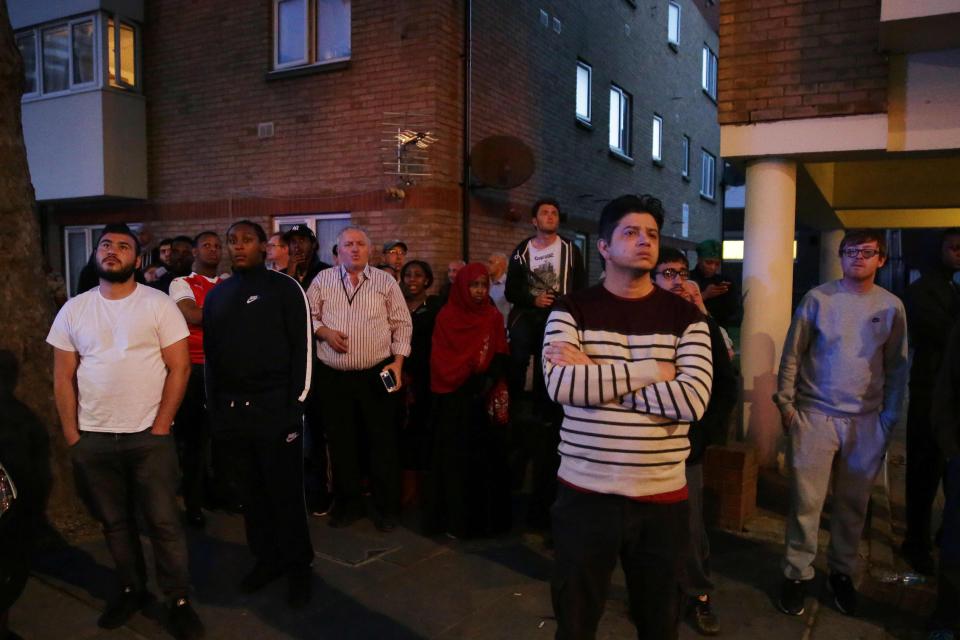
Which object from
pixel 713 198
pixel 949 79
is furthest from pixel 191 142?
pixel 713 198

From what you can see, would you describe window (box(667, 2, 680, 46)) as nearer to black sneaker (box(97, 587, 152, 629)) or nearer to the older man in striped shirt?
the older man in striped shirt

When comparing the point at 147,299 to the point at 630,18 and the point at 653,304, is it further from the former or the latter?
the point at 630,18

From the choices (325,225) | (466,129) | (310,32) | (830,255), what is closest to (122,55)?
(310,32)

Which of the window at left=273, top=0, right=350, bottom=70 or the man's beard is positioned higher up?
the window at left=273, top=0, right=350, bottom=70

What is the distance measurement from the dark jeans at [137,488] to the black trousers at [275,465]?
1.20 ft

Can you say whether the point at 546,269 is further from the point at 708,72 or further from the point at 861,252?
the point at 708,72

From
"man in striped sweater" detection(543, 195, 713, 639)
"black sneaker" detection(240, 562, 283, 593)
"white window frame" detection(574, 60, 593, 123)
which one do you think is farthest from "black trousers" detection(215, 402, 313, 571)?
"white window frame" detection(574, 60, 593, 123)

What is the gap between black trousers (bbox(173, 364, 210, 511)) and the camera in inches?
206

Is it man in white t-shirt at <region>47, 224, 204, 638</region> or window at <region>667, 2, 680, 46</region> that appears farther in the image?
window at <region>667, 2, 680, 46</region>

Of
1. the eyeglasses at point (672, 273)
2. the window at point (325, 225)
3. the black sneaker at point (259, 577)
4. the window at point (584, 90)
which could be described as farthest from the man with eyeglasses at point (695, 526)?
the window at point (584, 90)

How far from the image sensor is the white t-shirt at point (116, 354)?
364 centimetres

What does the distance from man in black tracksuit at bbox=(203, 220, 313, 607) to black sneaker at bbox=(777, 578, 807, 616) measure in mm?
2595

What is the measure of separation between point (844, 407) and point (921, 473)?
1.19m

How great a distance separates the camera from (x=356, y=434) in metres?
5.27
